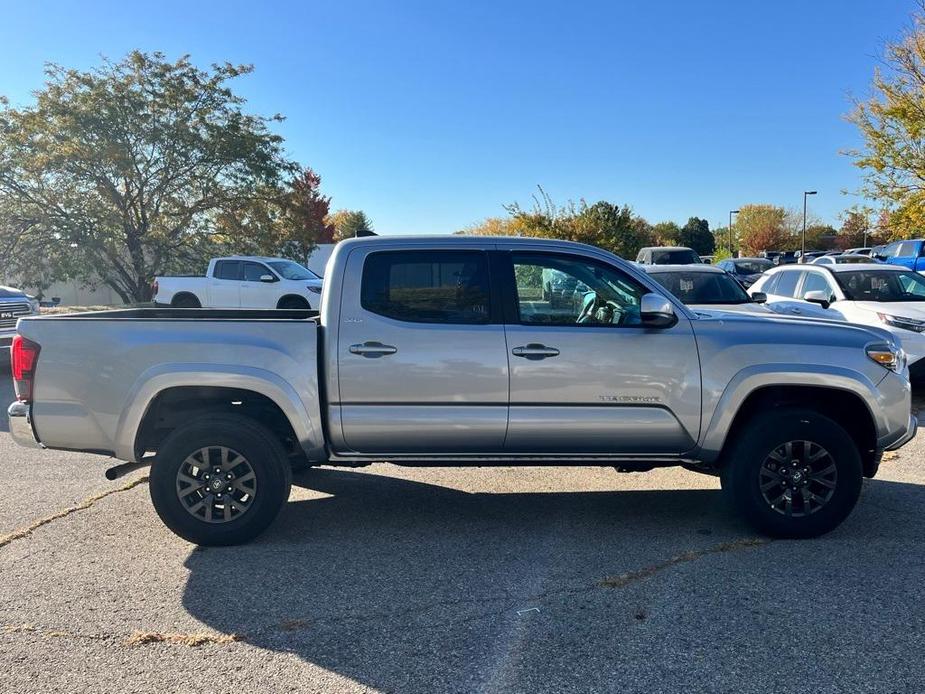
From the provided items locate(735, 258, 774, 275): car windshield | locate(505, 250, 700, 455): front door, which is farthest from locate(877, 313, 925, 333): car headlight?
locate(735, 258, 774, 275): car windshield

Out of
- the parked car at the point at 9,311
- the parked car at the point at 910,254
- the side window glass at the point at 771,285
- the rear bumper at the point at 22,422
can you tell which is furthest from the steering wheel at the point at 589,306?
the parked car at the point at 910,254

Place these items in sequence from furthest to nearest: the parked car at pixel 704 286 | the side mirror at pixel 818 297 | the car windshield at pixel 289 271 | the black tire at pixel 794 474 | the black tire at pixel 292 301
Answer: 1. the car windshield at pixel 289 271
2. the black tire at pixel 292 301
3. the parked car at pixel 704 286
4. the side mirror at pixel 818 297
5. the black tire at pixel 794 474

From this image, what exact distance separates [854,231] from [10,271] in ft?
194

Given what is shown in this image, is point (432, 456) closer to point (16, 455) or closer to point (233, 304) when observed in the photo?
point (16, 455)

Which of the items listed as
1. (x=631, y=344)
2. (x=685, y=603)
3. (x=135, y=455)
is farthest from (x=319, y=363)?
(x=685, y=603)

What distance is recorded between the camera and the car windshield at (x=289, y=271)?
17837mm

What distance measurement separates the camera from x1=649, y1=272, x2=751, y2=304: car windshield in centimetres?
1025

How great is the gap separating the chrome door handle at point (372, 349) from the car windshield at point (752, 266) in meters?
27.4

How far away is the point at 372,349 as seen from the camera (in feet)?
14.7

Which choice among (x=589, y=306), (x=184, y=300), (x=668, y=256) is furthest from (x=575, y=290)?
(x=668, y=256)

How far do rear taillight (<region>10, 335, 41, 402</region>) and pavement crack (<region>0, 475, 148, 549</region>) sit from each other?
97 cm

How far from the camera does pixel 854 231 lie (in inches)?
2307

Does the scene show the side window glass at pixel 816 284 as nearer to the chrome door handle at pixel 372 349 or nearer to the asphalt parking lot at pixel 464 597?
the asphalt parking lot at pixel 464 597

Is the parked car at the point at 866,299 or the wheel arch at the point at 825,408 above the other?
the parked car at the point at 866,299
